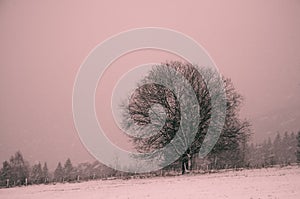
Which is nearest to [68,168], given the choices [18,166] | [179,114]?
[18,166]

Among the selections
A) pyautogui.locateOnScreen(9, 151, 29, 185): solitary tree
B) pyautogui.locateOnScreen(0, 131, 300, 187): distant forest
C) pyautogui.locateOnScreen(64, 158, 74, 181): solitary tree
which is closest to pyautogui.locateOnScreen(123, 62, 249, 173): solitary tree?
pyautogui.locateOnScreen(0, 131, 300, 187): distant forest

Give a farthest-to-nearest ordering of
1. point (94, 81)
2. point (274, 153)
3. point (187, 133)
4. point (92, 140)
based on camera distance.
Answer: point (274, 153) → point (94, 81) → point (92, 140) → point (187, 133)

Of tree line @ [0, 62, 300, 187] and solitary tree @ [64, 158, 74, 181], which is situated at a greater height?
tree line @ [0, 62, 300, 187]

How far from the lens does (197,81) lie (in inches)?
1304

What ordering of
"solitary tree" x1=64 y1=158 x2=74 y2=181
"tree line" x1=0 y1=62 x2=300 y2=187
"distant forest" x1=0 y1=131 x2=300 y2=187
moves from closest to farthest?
"tree line" x1=0 y1=62 x2=300 y2=187 < "distant forest" x1=0 y1=131 x2=300 y2=187 < "solitary tree" x1=64 y1=158 x2=74 y2=181

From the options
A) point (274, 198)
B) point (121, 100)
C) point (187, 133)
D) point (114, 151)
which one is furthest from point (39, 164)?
point (274, 198)

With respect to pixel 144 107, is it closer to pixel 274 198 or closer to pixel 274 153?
pixel 274 198

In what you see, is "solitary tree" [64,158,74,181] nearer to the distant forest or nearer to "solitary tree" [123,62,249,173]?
the distant forest

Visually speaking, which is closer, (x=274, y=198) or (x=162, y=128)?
(x=274, y=198)

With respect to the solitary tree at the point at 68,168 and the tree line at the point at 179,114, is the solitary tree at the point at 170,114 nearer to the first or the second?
the tree line at the point at 179,114

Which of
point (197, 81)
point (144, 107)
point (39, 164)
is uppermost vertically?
point (197, 81)

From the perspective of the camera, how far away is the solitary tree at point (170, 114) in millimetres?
31625

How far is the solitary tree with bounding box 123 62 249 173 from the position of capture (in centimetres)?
3162

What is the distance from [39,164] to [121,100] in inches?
1744
